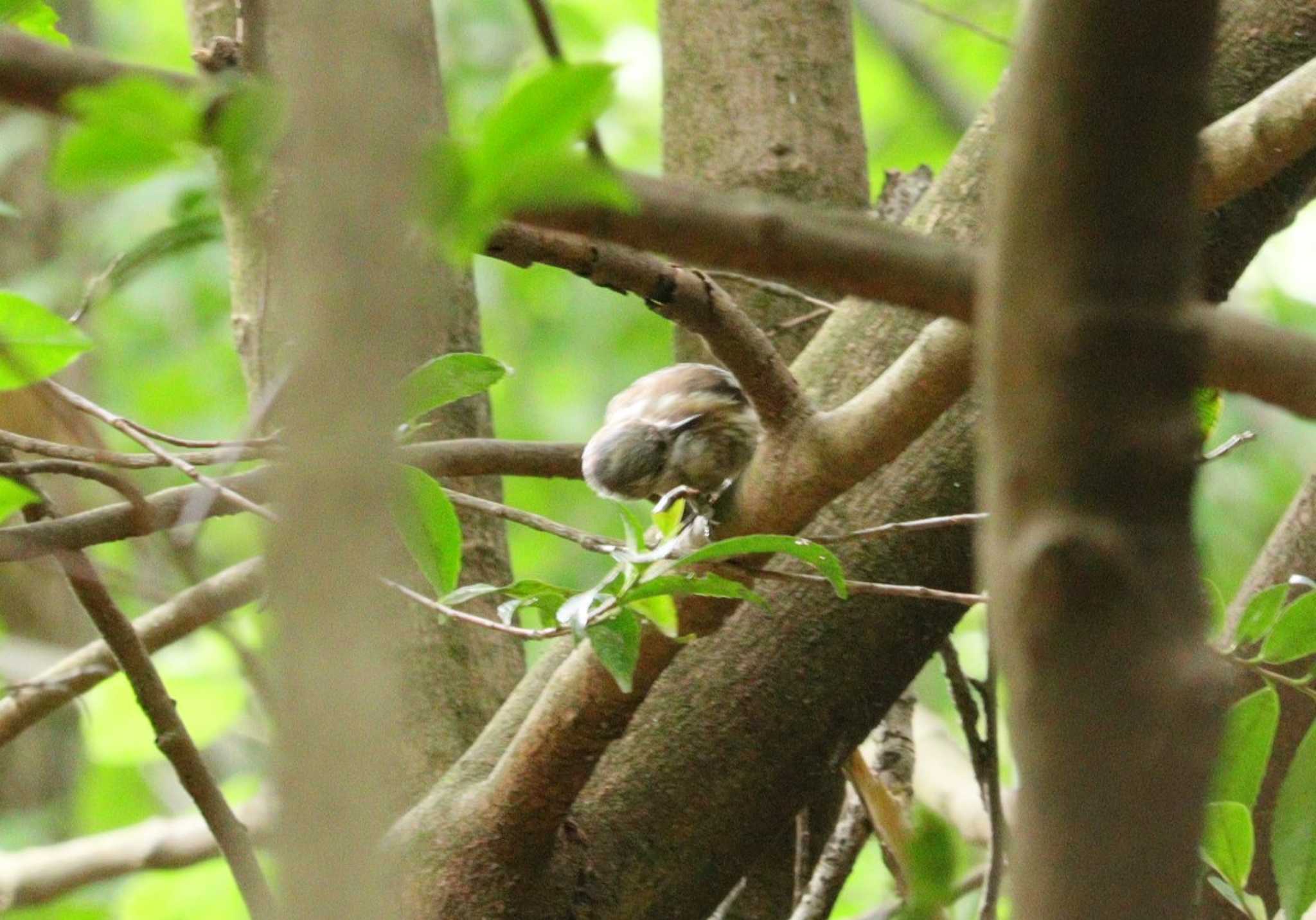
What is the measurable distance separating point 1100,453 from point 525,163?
0.23 m

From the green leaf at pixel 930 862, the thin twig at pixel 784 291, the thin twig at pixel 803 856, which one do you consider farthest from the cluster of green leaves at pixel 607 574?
the thin twig at pixel 784 291

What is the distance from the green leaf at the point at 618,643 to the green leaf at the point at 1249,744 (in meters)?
0.52

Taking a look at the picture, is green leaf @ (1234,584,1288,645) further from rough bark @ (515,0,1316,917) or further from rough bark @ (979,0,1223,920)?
rough bark @ (979,0,1223,920)

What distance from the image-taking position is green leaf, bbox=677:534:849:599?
1081mm

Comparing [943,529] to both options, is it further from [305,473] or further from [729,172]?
[305,473]

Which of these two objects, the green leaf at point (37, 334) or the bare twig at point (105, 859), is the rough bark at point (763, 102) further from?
the bare twig at point (105, 859)

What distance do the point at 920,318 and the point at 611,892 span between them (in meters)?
0.65

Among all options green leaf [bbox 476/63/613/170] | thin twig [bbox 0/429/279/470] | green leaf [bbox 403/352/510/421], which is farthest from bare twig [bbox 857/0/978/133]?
green leaf [bbox 476/63/613/170]

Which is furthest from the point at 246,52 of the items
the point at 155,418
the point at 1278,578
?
the point at 155,418

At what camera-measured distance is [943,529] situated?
59.0 inches

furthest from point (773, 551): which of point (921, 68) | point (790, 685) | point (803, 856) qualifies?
point (921, 68)

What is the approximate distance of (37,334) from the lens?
105cm

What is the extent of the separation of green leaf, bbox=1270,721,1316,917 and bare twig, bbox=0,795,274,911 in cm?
158

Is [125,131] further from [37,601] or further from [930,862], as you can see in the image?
[37,601]
